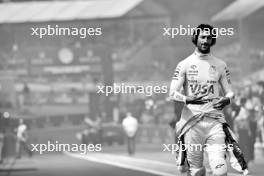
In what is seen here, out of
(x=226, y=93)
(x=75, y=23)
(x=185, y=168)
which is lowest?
(x=185, y=168)

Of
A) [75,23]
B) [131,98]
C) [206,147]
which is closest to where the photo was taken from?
[206,147]

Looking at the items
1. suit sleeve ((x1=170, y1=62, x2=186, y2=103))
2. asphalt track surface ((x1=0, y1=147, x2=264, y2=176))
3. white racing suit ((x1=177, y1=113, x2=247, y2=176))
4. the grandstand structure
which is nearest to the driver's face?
suit sleeve ((x1=170, y1=62, x2=186, y2=103))

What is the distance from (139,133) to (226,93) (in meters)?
25.4

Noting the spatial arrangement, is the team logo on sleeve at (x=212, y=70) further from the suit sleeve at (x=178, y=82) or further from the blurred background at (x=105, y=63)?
the blurred background at (x=105, y=63)

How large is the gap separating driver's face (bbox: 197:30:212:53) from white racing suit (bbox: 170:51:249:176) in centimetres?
13

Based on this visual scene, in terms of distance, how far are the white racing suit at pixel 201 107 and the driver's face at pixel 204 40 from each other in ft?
0.43

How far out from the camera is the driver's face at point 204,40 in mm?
12086

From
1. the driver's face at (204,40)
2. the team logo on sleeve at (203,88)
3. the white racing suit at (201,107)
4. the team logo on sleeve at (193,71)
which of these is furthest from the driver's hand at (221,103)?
the driver's face at (204,40)

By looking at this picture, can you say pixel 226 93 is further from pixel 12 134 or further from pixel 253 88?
pixel 12 134

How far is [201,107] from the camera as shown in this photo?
12.2m

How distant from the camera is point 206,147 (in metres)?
12.1

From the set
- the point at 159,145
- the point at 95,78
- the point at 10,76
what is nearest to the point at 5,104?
the point at 10,76

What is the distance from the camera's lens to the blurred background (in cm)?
2897

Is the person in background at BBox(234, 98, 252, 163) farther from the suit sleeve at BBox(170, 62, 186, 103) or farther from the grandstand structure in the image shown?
the suit sleeve at BBox(170, 62, 186, 103)
